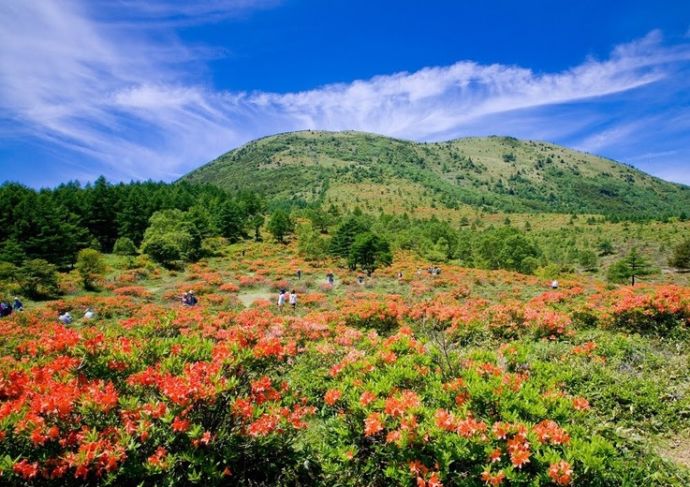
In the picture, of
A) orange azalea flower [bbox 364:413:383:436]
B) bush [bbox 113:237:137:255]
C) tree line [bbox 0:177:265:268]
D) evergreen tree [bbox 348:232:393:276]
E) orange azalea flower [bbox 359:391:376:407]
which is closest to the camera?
orange azalea flower [bbox 364:413:383:436]

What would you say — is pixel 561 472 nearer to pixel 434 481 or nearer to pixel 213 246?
pixel 434 481

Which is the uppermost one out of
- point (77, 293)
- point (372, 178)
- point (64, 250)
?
point (372, 178)

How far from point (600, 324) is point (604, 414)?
18.4ft

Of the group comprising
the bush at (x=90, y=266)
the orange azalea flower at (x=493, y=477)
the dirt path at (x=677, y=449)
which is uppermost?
the bush at (x=90, y=266)

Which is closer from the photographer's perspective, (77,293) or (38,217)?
(77,293)

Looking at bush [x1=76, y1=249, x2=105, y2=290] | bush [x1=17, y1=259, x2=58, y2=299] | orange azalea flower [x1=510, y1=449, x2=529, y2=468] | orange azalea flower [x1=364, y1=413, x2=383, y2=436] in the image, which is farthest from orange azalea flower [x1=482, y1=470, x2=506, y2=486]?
bush [x1=76, y1=249, x2=105, y2=290]

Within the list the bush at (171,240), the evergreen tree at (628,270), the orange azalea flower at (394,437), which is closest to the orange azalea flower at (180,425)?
the orange azalea flower at (394,437)

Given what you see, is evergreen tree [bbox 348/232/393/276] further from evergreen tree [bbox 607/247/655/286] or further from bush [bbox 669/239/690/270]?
bush [bbox 669/239/690/270]

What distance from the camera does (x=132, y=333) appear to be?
6328 millimetres

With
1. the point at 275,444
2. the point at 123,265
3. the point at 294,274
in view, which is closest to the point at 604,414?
the point at 275,444

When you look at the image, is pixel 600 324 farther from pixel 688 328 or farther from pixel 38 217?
pixel 38 217

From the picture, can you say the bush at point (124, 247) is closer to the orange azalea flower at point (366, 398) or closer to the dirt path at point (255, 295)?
the dirt path at point (255, 295)

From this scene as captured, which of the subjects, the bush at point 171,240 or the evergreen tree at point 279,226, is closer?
the bush at point 171,240

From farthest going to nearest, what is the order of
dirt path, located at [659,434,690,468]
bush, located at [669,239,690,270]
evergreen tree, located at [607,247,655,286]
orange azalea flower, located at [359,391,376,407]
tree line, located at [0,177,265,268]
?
bush, located at [669,239,690,270] < evergreen tree, located at [607,247,655,286] < tree line, located at [0,177,265,268] < dirt path, located at [659,434,690,468] < orange azalea flower, located at [359,391,376,407]
